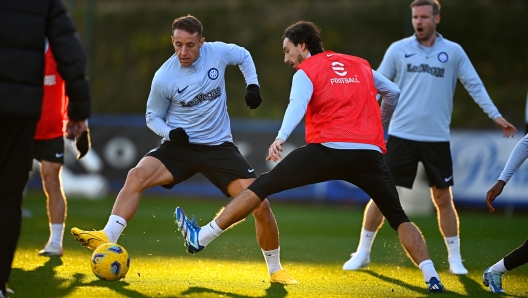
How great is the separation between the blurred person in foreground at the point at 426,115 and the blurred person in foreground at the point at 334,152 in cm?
177

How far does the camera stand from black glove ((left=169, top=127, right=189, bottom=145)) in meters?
7.13

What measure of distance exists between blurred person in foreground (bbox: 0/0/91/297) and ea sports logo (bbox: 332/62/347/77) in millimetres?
2129

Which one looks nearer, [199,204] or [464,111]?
[199,204]

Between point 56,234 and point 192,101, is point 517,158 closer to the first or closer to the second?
point 192,101

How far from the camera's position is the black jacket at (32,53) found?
525cm

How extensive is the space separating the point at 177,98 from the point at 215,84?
39 cm

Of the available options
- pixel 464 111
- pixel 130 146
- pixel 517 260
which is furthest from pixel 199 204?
pixel 517 260

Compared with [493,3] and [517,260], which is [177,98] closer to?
[517,260]

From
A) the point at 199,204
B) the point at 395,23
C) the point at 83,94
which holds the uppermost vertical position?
the point at 83,94

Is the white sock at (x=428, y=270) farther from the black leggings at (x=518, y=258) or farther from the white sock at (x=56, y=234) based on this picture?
the white sock at (x=56, y=234)

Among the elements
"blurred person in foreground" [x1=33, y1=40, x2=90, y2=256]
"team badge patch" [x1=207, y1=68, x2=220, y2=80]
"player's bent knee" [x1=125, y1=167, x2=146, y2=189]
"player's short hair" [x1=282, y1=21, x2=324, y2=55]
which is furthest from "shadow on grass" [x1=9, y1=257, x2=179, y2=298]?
"player's short hair" [x1=282, y1=21, x2=324, y2=55]

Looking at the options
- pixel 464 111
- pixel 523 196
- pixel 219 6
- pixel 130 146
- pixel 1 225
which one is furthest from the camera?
pixel 219 6

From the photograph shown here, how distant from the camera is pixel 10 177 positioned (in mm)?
5414

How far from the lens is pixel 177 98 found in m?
7.33
